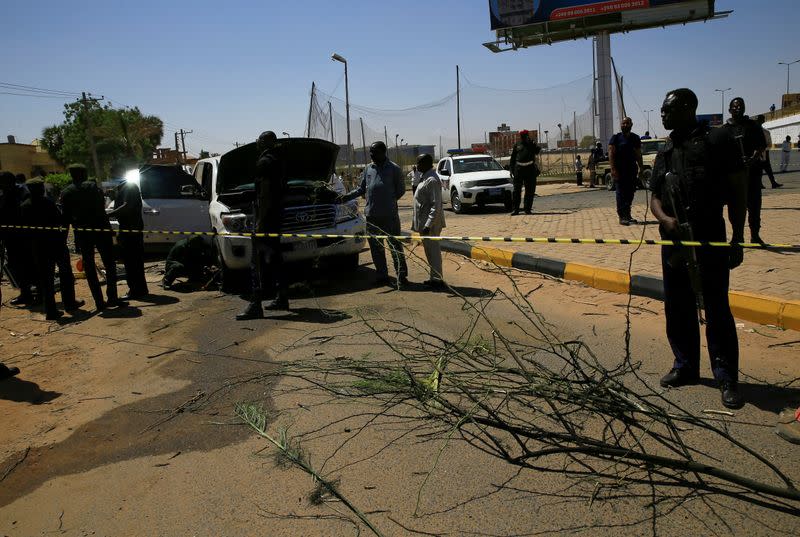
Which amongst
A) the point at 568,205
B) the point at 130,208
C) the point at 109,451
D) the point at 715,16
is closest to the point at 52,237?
the point at 130,208

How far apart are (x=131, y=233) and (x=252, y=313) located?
2.68 m

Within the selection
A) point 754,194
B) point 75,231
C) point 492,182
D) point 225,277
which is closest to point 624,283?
point 754,194

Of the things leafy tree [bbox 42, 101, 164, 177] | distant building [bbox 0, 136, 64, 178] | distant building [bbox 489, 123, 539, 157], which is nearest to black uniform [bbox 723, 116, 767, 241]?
distant building [bbox 489, 123, 539, 157]

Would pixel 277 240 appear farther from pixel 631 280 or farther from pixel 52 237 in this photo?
pixel 631 280

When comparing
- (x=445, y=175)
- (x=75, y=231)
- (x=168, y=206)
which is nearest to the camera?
(x=75, y=231)

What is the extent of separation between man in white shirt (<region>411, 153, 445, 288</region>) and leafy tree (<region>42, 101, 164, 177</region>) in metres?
55.7

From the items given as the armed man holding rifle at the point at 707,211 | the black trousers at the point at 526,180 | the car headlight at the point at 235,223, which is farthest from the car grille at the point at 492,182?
the armed man holding rifle at the point at 707,211

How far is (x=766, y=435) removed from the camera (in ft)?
9.68

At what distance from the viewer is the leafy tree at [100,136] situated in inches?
2285

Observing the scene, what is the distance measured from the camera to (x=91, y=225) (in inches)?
278

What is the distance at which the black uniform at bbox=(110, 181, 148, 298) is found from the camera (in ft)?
24.6

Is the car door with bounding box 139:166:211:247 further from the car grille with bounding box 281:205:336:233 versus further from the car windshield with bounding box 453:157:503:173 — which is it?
the car windshield with bounding box 453:157:503:173

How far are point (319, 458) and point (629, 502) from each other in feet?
4.94

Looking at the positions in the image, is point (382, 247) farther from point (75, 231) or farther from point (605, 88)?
point (605, 88)
